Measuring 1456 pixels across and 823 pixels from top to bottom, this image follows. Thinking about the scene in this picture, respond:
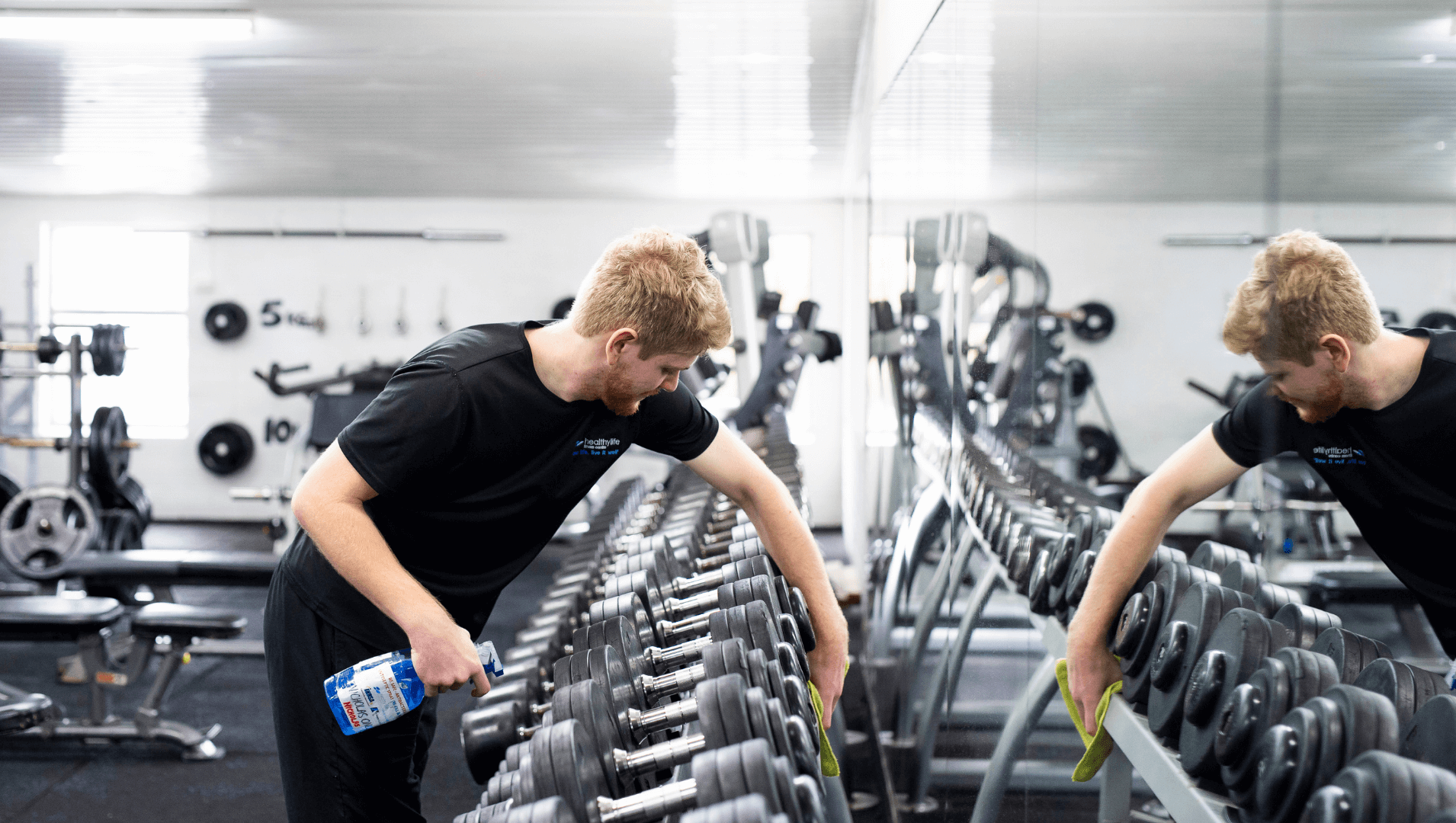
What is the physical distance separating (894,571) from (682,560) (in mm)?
1374

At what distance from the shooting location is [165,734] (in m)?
3.06

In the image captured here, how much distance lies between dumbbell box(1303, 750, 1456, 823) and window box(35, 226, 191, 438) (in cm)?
848

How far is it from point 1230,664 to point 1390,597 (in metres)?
0.18

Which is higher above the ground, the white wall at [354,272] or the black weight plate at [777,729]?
the white wall at [354,272]

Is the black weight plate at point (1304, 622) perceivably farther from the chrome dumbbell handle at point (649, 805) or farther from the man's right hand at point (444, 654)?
the man's right hand at point (444, 654)

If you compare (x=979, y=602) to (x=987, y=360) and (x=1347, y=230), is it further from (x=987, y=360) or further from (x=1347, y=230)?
(x=1347, y=230)

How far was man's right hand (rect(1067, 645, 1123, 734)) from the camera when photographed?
1182 millimetres

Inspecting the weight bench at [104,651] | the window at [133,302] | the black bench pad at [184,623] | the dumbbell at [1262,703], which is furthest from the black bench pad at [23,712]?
the window at [133,302]

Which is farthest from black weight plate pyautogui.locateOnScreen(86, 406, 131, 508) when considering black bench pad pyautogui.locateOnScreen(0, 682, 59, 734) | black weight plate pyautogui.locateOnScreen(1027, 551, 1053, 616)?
black weight plate pyautogui.locateOnScreen(1027, 551, 1053, 616)

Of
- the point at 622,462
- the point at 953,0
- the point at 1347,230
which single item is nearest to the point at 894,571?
the point at 953,0

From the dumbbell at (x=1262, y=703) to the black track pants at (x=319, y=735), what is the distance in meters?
1.13

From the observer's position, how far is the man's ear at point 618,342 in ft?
3.92

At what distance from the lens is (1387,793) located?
0.58 meters

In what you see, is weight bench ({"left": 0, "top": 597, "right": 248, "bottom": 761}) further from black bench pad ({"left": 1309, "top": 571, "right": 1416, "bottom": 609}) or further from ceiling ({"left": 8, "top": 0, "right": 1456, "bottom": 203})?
black bench pad ({"left": 1309, "top": 571, "right": 1416, "bottom": 609})
